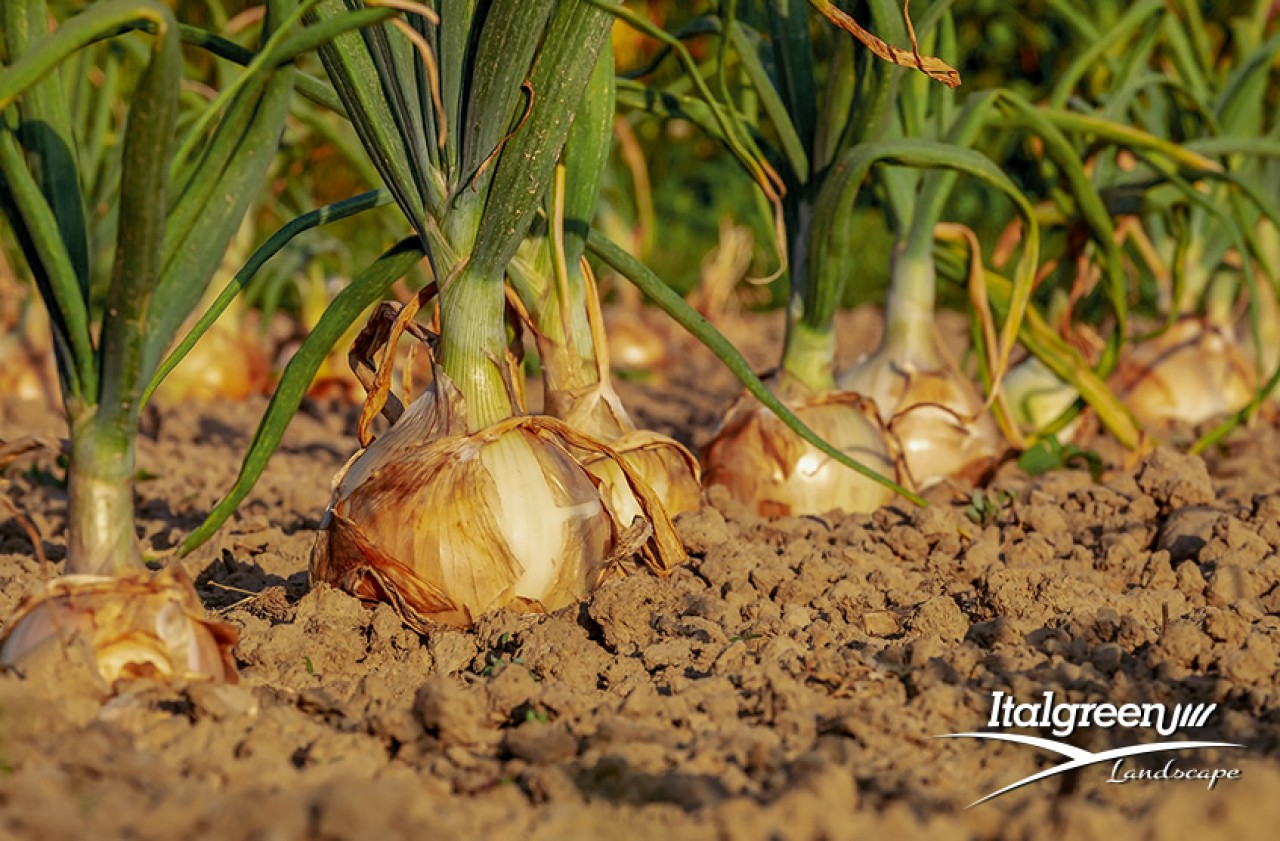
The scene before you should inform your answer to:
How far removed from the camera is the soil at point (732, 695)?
968 mm

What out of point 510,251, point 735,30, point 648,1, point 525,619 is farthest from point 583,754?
point 648,1

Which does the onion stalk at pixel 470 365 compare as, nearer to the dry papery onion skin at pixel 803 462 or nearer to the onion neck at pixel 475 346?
the onion neck at pixel 475 346

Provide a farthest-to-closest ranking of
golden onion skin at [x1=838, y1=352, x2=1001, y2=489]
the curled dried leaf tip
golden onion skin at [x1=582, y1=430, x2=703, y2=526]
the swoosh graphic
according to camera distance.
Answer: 1. golden onion skin at [x1=838, y1=352, x2=1001, y2=489]
2. golden onion skin at [x1=582, y1=430, x2=703, y2=526]
3. the curled dried leaf tip
4. the swoosh graphic

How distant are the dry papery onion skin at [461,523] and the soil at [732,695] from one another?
0.03 metres

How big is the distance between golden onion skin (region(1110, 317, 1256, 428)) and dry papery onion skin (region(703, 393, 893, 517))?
1170 millimetres

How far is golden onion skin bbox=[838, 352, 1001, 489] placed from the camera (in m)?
2.26

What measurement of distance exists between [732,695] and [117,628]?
54cm

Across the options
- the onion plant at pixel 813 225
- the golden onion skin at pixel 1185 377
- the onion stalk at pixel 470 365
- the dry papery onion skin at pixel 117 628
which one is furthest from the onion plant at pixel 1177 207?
the dry papery onion skin at pixel 117 628

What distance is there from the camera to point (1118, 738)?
1181 millimetres

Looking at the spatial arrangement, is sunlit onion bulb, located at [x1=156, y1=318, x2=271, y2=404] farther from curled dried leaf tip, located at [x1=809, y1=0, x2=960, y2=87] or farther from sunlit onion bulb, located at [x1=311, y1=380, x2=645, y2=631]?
curled dried leaf tip, located at [x1=809, y1=0, x2=960, y2=87]

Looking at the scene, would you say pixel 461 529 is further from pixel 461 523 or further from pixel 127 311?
pixel 127 311

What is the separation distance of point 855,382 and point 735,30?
63 cm

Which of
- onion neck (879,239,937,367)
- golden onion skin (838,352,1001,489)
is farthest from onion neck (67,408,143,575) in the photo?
onion neck (879,239,937,367)

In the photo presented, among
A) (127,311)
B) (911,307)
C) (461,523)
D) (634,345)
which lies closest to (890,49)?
(461,523)
